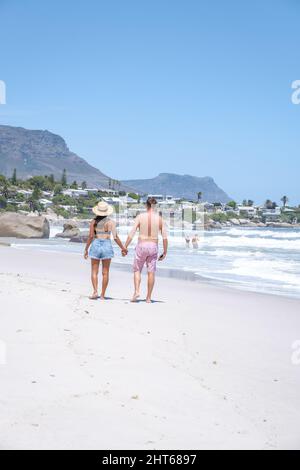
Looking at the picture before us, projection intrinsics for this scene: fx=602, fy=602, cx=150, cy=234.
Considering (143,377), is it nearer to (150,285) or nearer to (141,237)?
(150,285)

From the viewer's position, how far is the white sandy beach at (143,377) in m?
3.38

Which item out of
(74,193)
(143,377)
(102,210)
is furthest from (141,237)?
(74,193)

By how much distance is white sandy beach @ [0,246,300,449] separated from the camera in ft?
11.1

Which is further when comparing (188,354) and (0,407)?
(188,354)

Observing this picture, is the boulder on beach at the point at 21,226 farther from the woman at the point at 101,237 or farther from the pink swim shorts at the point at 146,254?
the pink swim shorts at the point at 146,254

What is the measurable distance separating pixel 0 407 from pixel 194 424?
1.16m

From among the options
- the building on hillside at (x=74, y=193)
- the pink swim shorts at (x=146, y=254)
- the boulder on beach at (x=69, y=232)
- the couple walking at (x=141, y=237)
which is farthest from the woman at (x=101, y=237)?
the building on hillside at (x=74, y=193)

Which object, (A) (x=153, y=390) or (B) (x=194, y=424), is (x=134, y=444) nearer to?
(B) (x=194, y=424)

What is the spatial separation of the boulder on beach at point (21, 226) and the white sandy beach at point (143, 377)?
100ft

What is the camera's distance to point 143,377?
4.42 m

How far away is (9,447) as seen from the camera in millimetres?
3127

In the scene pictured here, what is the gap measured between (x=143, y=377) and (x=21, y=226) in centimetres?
3492
